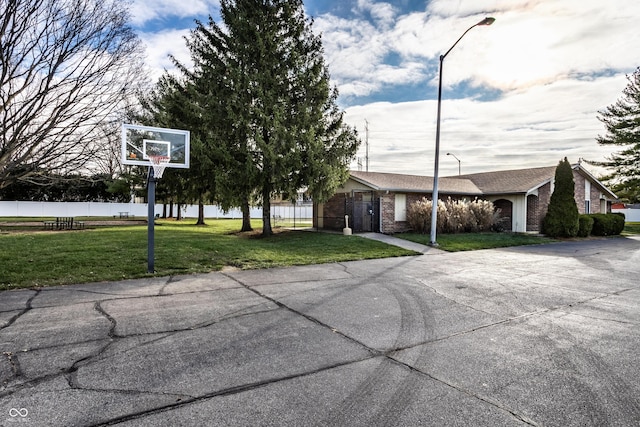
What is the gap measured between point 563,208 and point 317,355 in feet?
66.5

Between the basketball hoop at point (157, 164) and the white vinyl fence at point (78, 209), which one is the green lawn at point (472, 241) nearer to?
the basketball hoop at point (157, 164)

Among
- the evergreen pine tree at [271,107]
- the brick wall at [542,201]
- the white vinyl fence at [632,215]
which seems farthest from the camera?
the white vinyl fence at [632,215]

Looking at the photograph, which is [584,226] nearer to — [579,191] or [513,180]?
[513,180]

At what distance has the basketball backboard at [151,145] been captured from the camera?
27.7 feet

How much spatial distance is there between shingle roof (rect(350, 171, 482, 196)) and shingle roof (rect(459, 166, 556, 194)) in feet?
2.88

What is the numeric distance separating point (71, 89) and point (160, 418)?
14066mm

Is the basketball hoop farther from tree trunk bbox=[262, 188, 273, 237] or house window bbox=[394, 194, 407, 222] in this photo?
house window bbox=[394, 194, 407, 222]

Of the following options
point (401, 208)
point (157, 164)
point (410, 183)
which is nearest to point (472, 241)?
point (401, 208)

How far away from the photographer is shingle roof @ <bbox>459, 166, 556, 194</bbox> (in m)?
21.3

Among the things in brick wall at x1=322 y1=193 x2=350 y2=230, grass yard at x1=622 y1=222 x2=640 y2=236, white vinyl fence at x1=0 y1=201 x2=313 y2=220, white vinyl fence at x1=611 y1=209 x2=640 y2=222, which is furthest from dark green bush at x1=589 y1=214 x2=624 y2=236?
white vinyl fence at x1=611 y1=209 x2=640 y2=222

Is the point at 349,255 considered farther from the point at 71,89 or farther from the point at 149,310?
the point at 71,89

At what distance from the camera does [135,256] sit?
946cm

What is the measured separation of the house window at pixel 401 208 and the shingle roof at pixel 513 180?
651 centimetres

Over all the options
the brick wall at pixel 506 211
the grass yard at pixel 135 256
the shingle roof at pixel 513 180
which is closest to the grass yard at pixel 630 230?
the shingle roof at pixel 513 180
